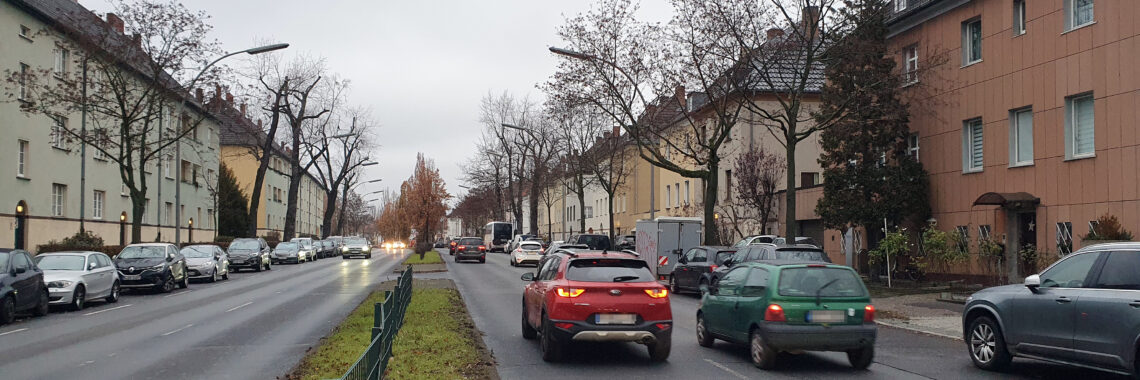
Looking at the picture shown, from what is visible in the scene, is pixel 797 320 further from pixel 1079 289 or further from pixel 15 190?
pixel 15 190

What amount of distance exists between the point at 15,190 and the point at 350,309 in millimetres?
20454

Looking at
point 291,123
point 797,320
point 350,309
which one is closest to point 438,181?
point 291,123

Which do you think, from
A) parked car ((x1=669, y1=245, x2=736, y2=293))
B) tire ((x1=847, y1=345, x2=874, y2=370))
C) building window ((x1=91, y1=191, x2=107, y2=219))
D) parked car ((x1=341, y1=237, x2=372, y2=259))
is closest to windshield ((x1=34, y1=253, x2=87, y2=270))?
parked car ((x1=669, y1=245, x2=736, y2=293))

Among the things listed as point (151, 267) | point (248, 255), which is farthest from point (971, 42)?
point (248, 255)

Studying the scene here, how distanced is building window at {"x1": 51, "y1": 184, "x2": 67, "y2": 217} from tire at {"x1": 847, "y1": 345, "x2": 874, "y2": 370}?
34522 millimetres

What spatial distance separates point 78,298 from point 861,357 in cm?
1736

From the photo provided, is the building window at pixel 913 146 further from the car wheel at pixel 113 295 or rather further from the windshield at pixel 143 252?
the windshield at pixel 143 252

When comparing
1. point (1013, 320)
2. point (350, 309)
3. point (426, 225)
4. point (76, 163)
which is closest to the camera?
point (1013, 320)

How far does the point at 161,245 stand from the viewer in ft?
89.3

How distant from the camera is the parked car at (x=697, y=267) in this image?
23.3 metres

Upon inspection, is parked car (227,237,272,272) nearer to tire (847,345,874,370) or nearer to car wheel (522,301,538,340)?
car wheel (522,301,538,340)

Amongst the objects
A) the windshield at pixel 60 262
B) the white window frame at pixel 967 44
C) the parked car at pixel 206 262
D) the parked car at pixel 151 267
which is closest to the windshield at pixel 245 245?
the parked car at pixel 206 262

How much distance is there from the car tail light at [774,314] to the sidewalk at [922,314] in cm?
569

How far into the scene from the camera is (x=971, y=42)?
82.7 ft
